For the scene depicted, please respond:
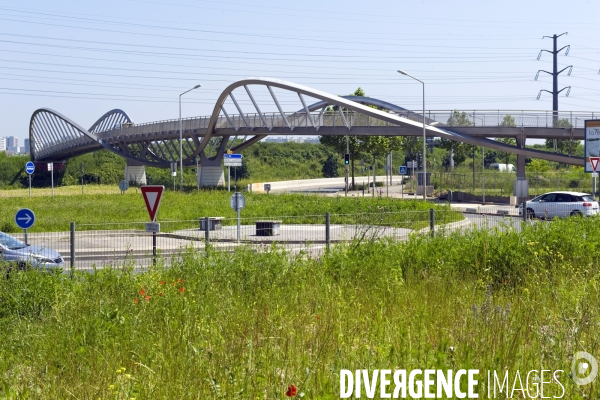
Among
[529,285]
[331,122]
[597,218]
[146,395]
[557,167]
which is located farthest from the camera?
[557,167]

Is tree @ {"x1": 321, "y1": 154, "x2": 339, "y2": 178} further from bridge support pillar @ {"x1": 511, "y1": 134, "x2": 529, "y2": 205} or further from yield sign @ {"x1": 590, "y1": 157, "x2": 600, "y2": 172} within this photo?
yield sign @ {"x1": 590, "y1": 157, "x2": 600, "y2": 172}

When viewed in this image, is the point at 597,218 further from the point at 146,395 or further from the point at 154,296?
the point at 146,395

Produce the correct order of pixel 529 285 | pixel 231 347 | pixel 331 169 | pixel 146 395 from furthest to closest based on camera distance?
pixel 331 169
pixel 529 285
pixel 231 347
pixel 146 395

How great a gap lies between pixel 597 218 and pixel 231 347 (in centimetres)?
1369

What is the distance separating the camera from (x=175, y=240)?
18078 millimetres

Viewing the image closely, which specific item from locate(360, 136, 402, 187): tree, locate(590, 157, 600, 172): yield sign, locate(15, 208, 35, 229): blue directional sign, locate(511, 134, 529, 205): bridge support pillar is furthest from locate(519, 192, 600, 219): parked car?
locate(360, 136, 402, 187): tree

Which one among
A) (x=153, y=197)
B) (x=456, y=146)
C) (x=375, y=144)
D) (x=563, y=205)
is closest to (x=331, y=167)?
(x=456, y=146)

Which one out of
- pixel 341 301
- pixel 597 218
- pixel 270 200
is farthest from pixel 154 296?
pixel 270 200

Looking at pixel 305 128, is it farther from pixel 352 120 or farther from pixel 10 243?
pixel 10 243

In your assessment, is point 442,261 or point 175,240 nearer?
point 442,261

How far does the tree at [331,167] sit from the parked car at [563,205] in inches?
3046

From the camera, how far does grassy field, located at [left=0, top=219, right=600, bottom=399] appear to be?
5.75 meters

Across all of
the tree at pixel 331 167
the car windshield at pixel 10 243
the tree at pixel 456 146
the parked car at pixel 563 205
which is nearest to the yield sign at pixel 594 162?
the parked car at pixel 563 205

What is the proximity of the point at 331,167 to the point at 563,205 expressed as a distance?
79.8 m
